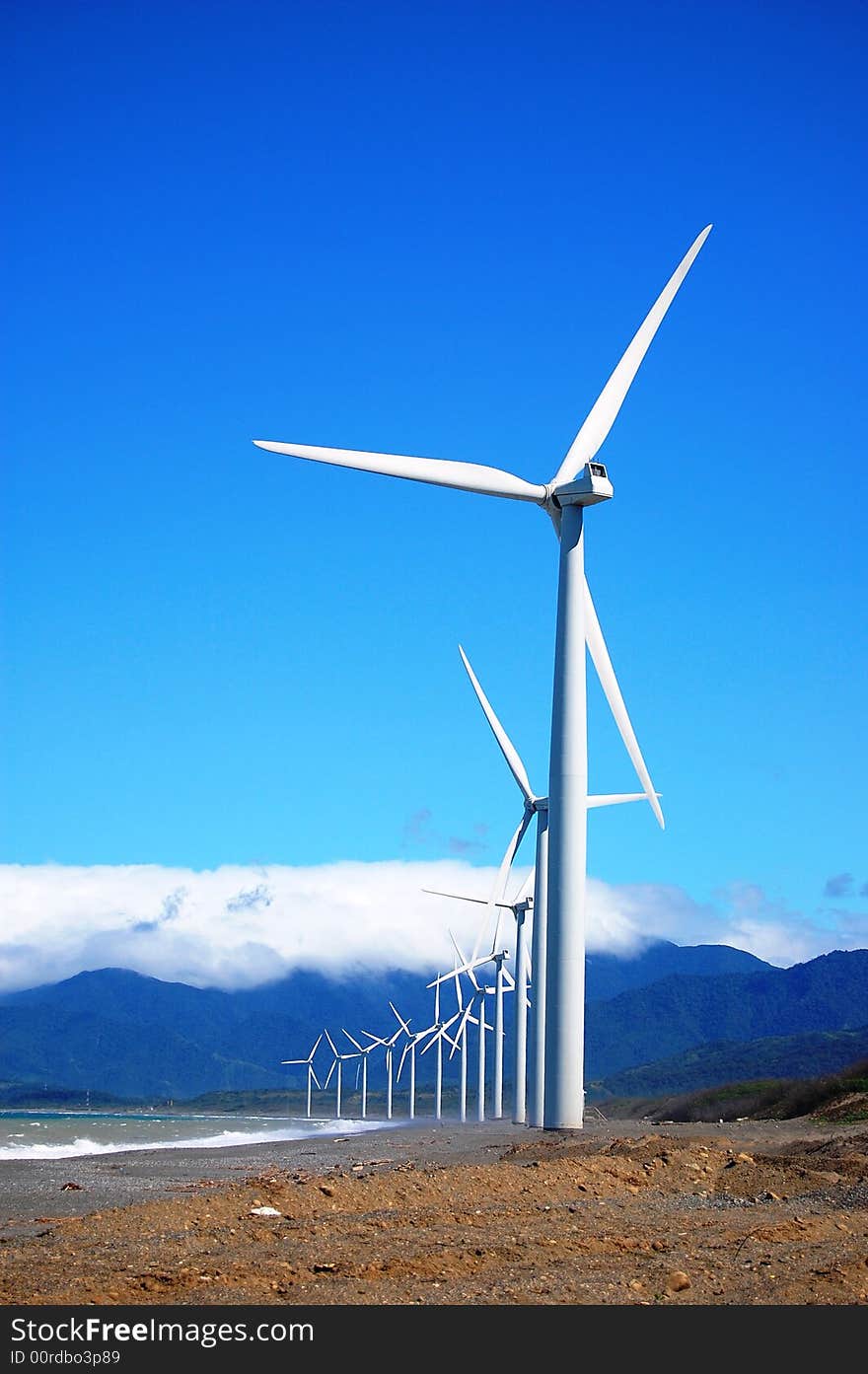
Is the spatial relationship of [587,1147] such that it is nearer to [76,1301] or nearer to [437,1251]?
[437,1251]

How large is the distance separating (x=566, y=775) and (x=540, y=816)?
20.0 meters

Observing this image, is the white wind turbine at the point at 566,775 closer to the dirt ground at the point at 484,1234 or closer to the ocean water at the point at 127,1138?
the dirt ground at the point at 484,1234

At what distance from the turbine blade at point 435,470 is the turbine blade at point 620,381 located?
231 centimetres

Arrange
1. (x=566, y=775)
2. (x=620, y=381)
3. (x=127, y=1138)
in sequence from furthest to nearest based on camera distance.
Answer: (x=127, y=1138) < (x=620, y=381) < (x=566, y=775)

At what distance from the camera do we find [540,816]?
2025 inches

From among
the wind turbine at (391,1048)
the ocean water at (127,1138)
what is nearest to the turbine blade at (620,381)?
the ocean water at (127,1138)

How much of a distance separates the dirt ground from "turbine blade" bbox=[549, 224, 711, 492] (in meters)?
17.4

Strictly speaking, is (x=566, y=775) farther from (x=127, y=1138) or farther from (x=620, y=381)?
(x=127, y=1138)

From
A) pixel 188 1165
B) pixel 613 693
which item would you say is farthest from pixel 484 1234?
pixel 188 1165

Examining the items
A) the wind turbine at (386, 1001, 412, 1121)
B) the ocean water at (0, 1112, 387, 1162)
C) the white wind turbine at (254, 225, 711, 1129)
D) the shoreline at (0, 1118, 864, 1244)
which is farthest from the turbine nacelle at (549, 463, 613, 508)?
the wind turbine at (386, 1001, 412, 1121)

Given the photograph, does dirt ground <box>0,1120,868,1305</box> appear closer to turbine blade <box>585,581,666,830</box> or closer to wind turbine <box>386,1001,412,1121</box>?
turbine blade <box>585,581,666,830</box>
